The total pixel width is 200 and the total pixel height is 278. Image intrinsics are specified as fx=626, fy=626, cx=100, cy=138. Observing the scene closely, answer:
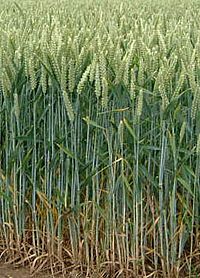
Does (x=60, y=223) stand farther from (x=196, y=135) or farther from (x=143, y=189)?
(x=196, y=135)

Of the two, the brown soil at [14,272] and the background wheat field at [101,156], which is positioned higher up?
the background wheat field at [101,156]

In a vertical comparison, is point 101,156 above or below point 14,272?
above

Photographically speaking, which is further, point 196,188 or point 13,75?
point 13,75

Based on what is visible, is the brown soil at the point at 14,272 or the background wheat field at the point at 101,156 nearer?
the background wheat field at the point at 101,156

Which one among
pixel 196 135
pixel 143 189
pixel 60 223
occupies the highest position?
pixel 196 135

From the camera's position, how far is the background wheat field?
2641 millimetres

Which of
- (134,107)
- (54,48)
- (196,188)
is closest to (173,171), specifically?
(196,188)

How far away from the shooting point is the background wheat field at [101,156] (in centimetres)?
264

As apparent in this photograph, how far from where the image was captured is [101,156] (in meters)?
2.77

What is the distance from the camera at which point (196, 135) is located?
2691mm

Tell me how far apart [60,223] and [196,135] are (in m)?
0.75

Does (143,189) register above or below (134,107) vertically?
below

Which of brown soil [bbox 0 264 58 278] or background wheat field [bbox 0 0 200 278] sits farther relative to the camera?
brown soil [bbox 0 264 58 278]

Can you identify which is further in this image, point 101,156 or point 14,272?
point 14,272
